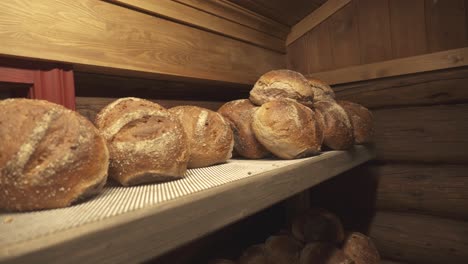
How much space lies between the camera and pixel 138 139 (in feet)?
2.68

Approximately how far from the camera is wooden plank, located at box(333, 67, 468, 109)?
183cm

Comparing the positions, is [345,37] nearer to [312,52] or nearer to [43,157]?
[312,52]

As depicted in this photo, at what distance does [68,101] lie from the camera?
3.34ft

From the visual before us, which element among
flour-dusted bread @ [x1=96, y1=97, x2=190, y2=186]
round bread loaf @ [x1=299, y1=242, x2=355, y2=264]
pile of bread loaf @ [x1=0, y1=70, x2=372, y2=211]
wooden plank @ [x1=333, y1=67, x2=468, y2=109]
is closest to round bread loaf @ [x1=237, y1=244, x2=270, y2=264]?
round bread loaf @ [x1=299, y1=242, x2=355, y2=264]

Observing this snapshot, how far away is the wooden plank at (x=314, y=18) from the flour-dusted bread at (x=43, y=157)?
1989 millimetres

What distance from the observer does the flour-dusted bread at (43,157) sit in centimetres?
59

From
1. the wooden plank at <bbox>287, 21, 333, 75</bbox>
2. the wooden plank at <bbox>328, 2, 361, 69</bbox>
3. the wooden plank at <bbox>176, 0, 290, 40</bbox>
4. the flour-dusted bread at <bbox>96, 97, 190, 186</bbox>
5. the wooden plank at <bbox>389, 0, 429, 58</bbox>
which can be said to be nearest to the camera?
the flour-dusted bread at <bbox>96, 97, 190, 186</bbox>

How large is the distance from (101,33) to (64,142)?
0.61m

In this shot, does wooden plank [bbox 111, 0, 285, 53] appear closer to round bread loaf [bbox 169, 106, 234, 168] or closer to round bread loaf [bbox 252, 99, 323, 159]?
round bread loaf [bbox 169, 106, 234, 168]

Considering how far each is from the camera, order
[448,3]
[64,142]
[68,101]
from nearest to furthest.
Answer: [64,142]
[68,101]
[448,3]

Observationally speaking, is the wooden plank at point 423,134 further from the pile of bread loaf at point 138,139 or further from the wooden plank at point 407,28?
the pile of bread loaf at point 138,139

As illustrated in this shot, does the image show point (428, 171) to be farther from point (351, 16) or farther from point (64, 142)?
point (64, 142)

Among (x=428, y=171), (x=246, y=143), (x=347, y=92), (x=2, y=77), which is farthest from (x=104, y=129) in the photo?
(x=428, y=171)

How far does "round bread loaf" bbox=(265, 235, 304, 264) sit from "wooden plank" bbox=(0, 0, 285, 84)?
0.97 meters
